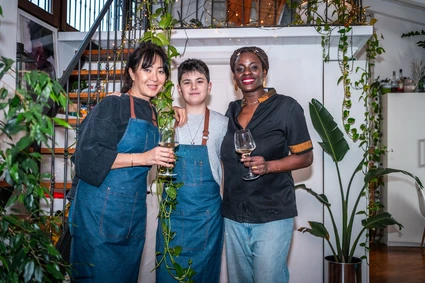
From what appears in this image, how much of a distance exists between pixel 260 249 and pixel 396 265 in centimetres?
403

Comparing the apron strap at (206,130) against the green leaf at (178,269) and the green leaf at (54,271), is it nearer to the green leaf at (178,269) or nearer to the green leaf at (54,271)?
the green leaf at (178,269)

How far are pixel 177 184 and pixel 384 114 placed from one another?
5483mm

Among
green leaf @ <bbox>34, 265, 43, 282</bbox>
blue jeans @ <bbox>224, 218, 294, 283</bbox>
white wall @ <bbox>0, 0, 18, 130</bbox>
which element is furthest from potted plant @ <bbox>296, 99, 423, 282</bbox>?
green leaf @ <bbox>34, 265, 43, 282</bbox>

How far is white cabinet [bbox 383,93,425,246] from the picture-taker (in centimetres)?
665

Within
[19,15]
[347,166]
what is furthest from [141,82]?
[19,15]

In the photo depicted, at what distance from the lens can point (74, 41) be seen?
5.49m

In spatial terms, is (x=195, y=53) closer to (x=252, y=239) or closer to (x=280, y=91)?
(x=280, y=91)

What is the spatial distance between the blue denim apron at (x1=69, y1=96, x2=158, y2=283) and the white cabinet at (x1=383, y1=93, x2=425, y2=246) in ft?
18.0

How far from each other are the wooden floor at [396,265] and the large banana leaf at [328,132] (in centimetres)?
125

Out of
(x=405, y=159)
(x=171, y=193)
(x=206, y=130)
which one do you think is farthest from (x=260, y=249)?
(x=405, y=159)

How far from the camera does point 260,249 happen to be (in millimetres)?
2203

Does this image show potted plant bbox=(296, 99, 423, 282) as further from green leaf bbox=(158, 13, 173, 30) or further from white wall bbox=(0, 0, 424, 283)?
green leaf bbox=(158, 13, 173, 30)

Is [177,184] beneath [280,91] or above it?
beneath

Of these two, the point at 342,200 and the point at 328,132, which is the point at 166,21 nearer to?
the point at 328,132
